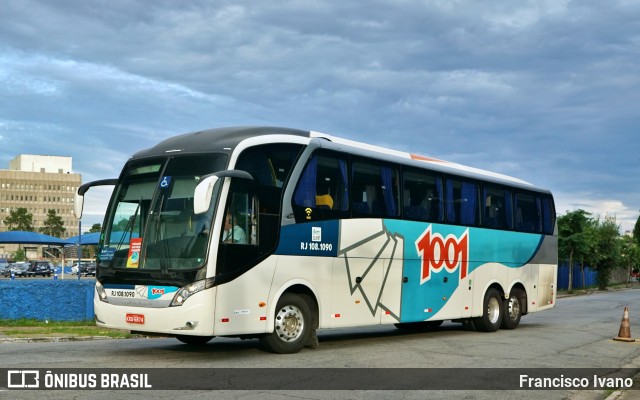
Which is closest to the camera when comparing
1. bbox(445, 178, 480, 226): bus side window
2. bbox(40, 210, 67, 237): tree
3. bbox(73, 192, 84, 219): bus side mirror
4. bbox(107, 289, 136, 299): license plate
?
bbox(107, 289, 136, 299): license plate

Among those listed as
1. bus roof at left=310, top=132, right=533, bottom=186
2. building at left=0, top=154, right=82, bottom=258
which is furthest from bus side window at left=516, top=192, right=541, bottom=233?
building at left=0, top=154, right=82, bottom=258

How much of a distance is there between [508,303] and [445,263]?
11.9 ft

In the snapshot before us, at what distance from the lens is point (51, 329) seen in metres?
19.2

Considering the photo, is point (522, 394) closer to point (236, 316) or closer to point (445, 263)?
point (236, 316)

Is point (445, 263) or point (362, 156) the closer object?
point (362, 156)

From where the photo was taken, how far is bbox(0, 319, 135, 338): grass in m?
17.8

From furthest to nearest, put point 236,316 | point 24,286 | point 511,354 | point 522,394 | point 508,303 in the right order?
point 24,286
point 508,303
point 511,354
point 236,316
point 522,394

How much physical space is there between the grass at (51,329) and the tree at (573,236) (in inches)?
1615

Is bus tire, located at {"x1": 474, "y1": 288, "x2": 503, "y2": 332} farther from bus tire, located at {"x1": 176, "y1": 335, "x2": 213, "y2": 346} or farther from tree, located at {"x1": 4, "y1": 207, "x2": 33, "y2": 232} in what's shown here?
tree, located at {"x1": 4, "y1": 207, "x2": 33, "y2": 232}

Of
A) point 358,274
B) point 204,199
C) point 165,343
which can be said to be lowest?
point 165,343

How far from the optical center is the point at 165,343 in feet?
50.9

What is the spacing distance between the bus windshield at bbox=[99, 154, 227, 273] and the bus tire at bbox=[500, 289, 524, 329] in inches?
427

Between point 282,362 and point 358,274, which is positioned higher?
point 358,274

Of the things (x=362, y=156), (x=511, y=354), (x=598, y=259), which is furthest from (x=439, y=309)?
(x=598, y=259)
